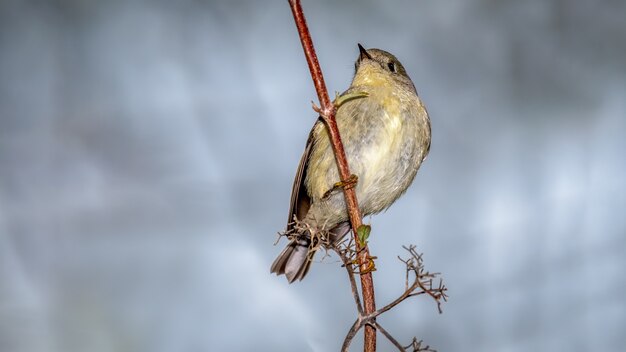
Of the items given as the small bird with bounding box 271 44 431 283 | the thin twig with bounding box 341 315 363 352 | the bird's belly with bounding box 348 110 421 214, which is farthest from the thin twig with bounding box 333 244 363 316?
the bird's belly with bounding box 348 110 421 214

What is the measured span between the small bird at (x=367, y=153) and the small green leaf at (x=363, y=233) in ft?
2.48

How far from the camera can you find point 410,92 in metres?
2.48

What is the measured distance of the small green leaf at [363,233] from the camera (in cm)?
124

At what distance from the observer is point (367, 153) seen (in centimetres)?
219

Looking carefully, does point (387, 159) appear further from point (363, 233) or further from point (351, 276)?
point (351, 276)

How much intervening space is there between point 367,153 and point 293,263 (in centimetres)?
62

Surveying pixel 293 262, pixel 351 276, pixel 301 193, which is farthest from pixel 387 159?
pixel 351 276

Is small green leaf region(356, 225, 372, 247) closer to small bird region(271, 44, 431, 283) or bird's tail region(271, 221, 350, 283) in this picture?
small bird region(271, 44, 431, 283)

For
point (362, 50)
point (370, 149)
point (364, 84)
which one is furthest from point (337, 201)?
point (362, 50)

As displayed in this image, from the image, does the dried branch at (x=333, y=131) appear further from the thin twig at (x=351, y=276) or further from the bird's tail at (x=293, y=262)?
the bird's tail at (x=293, y=262)

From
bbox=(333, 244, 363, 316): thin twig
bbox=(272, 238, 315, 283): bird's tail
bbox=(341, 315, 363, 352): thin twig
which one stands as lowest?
bbox=(341, 315, 363, 352): thin twig

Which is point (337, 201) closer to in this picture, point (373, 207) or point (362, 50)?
point (373, 207)

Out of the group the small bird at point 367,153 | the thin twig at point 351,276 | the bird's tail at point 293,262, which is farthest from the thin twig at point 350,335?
the bird's tail at point 293,262

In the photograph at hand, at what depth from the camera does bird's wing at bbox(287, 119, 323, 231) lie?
231 cm
